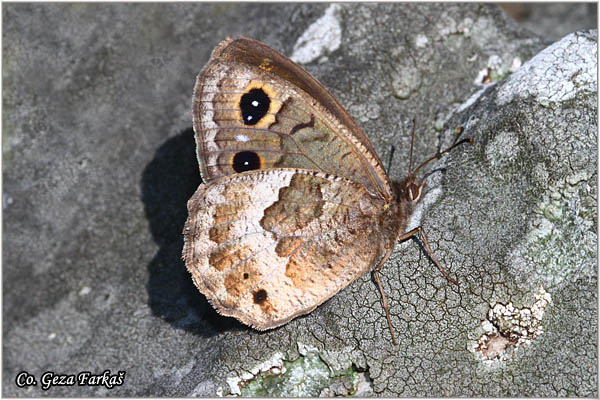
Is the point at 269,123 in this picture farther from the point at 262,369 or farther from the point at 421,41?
the point at 421,41

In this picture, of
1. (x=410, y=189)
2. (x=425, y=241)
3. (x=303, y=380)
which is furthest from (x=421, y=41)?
(x=303, y=380)

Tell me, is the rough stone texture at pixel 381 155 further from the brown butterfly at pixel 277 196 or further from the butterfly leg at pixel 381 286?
the brown butterfly at pixel 277 196

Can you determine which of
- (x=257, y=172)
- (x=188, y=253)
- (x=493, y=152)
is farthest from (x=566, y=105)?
(x=188, y=253)

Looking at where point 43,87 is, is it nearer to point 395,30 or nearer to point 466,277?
point 395,30

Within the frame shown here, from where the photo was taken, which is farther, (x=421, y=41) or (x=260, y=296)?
(x=421, y=41)

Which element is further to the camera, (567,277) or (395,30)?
(395,30)

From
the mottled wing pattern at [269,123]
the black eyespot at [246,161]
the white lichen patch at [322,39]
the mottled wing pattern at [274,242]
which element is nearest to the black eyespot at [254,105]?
the mottled wing pattern at [269,123]

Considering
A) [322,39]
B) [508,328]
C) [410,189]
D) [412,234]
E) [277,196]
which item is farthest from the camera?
[322,39]
